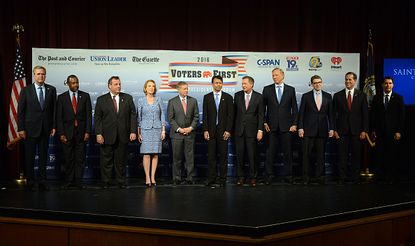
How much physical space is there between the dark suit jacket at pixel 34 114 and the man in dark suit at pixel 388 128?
178 inches

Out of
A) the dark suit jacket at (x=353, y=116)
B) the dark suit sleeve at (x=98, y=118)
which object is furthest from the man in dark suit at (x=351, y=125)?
the dark suit sleeve at (x=98, y=118)

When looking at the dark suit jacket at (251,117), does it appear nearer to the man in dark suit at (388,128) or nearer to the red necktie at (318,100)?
the red necktie at (318,100)

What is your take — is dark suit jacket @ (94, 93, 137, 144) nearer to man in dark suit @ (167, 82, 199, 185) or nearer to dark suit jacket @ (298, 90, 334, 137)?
man in dark suit @ (167, 82, 199, 185)

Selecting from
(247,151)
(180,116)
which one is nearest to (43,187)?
(180,116)

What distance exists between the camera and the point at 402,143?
29.6 feet

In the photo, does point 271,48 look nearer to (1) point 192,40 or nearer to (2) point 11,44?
(1) point 192,40

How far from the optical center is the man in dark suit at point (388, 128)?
752cm

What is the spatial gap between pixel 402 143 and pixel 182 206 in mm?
5267

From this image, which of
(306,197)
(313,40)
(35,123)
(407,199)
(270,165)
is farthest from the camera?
(313,40)

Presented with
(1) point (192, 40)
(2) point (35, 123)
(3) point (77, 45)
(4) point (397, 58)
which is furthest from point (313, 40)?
(2) point (35, 123)

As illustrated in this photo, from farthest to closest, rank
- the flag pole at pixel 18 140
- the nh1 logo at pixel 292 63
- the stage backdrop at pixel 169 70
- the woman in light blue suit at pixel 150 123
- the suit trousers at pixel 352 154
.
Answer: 1. the nh1 logo at pixel 292 63
2. the stage backdrop at pixel 169 70
3. the suit trousers at pixel 352 154
4. the flag pole at pixel 18 140
5. the woman in light blue suit at pixel 150 123

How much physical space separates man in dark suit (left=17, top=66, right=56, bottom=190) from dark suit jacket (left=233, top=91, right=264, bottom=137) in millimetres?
2491

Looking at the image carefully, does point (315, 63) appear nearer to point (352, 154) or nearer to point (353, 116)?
point (353, 116)

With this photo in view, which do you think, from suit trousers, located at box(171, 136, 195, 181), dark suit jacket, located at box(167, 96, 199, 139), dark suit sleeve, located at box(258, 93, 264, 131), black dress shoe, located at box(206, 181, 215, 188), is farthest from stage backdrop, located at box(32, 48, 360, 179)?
black dress shoe, located at box(206, 181, 215, 188)
